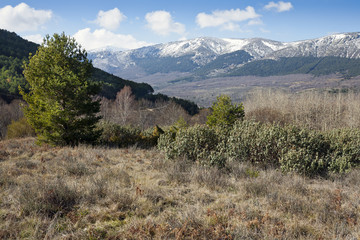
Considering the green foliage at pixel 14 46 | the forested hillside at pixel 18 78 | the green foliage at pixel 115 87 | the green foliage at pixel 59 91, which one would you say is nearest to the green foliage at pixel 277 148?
the green foliage at pixel 59 91

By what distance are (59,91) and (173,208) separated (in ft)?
34.9

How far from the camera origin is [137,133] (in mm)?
17203

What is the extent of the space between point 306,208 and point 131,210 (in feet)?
11.5

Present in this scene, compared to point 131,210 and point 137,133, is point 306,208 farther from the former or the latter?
point 137,133

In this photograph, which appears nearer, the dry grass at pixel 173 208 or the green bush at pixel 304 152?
the dry grass at pixel 173 208

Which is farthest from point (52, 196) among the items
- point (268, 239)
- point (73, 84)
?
point (73, 84)

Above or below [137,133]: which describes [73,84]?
above

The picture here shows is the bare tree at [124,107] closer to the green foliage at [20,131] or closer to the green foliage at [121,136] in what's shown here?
the green foliage at [20,131]

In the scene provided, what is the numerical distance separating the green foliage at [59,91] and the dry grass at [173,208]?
6.11 meters

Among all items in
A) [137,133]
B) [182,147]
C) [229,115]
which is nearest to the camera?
[182,147]

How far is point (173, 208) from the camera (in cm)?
442

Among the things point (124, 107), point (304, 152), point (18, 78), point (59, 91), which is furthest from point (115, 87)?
point (304, 152)

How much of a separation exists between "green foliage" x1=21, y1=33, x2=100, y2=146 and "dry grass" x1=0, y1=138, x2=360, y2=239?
20.1 feet

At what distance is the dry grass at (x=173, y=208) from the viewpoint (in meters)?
3.53
